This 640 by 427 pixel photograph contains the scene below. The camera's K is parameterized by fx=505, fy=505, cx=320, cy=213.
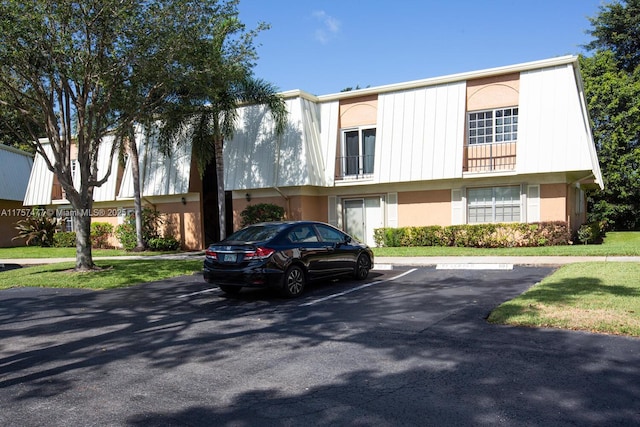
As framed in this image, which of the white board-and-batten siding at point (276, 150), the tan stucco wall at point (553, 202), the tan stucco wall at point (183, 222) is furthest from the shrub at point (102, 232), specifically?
the tan stucco wall at point (553, 202)

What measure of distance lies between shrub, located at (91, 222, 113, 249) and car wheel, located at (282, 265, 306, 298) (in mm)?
18814

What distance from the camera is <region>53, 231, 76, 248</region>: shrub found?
→ 25953mm

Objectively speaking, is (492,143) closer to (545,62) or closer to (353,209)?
(545,62)

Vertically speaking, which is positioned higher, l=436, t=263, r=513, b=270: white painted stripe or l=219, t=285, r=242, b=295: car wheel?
l=436, t=263, r=513, b=270: white painted stripe

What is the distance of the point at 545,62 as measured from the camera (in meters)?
17.4

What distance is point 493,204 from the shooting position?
62.5ft

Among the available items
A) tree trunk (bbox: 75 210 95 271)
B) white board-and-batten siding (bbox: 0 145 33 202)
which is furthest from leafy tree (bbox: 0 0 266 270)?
white board-and-batten siding (bbox: 0 145 33 202)

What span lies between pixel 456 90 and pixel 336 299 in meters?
12.4

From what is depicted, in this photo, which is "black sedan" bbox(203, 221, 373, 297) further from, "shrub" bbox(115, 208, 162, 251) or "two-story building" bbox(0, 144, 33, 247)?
"two-story building" bbox(0, 144, 33, 247)

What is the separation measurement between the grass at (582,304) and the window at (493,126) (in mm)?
→ 8912

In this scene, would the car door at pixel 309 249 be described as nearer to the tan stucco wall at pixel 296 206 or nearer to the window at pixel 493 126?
the tan stucco wall at pixel 296 206

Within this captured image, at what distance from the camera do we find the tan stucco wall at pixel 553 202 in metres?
17.8

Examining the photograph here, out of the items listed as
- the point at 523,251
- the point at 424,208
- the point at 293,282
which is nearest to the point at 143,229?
the point at 424,208

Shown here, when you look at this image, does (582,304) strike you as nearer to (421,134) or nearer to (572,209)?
(421,134)
